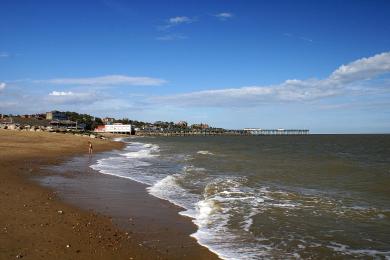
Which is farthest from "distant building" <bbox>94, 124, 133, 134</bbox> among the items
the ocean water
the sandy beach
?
the sandy beach

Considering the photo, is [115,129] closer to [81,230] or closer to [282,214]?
[282,214]

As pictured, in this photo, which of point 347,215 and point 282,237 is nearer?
point 282,237

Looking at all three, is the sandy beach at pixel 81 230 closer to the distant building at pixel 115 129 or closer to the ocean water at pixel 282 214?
the ocean water at pixel 282 214

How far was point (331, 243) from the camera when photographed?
1034cm

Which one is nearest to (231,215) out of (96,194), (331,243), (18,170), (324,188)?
(331,243)

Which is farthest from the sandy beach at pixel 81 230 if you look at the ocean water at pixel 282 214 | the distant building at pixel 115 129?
the distant building at pixel 115 129

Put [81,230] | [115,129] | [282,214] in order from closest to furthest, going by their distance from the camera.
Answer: [81,230] → [282,214] → [115,129]

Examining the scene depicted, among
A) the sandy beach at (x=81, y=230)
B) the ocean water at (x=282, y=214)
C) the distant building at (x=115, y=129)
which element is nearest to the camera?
the sandy beach at (x=81, y=230)

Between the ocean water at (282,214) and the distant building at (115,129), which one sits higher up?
the distant building at (115,129)

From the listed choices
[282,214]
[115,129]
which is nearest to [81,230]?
[282,214]

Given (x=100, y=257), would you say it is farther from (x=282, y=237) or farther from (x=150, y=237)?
(x=282, y=237)

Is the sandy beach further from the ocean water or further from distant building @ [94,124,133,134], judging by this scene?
distant building @ [94,124,133,134]

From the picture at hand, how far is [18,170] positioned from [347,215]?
16634 millimetres

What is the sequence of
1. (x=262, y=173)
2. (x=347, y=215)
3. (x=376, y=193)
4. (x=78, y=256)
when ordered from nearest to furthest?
(x=78, y=256) → (x=347, y=215) → (x=376, y=193) → (x=262, y=173)
